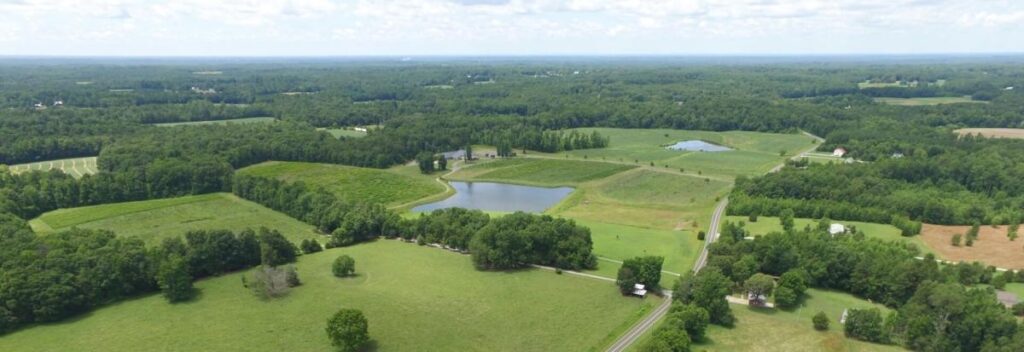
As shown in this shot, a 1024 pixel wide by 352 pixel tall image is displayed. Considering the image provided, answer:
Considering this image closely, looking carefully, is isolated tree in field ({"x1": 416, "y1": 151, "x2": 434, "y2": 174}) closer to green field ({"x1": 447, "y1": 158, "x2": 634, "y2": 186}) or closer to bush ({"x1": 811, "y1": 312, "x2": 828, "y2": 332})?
green field ({"x1": 447, "y1": 158, "x2": 634, "y2": 186})

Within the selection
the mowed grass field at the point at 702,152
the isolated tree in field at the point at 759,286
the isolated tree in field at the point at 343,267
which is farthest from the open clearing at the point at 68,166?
the isolated tree in field at the point at 759,286

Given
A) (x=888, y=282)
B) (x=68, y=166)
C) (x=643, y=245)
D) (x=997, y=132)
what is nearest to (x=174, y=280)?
(x=643, y=245)

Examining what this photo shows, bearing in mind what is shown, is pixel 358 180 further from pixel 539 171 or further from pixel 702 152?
pixel 702 152

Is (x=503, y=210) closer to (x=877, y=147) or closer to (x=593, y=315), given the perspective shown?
(x=593, y=315)

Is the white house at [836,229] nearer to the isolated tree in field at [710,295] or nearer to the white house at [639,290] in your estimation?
the isolated tree in field at [710,295]

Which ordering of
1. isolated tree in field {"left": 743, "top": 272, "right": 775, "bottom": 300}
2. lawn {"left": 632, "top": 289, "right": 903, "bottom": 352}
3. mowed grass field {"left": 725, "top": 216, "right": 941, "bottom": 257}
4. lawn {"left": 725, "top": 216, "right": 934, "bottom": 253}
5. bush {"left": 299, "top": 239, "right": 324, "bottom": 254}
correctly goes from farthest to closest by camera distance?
lawn {"left": 725, "top": 216, "right": 934, "bottom": 253}
mowed grass field {"left": 725, "top": 216, "right": 941, "bottom": 257}
bush {"left": 299, "top": 239, "right": 324, "bottom": 254}
isolated tree in field {"left": 743, "top": 272, "right": 775, "bottom": 300}
lawn {"left": 632, "top": 289, "right": 903, "bottom": 352}

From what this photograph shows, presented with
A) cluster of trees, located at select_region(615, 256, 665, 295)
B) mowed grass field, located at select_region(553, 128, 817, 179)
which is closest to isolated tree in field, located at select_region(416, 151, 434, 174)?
mowed grass field, located at select_region(553, 128, 817, 179)

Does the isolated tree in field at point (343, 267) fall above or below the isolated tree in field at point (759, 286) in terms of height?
below
